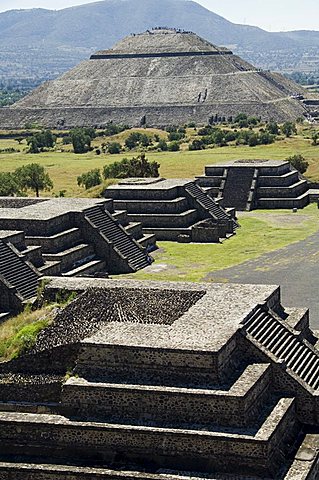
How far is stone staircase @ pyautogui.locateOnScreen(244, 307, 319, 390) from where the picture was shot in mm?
22938

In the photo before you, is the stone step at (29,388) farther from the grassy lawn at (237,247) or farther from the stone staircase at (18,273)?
the grassy lawn at (237,247)

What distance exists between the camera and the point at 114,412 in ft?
69.0

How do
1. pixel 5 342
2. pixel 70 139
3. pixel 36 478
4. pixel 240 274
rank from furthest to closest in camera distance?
pixel 70 139, pixel 240 274, pixel 5 342, pixel 36 478

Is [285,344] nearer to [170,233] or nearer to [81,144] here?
[170,233]

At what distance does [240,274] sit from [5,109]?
394 ft

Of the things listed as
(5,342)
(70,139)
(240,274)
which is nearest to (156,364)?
(5,342)

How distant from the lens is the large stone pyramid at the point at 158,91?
137m

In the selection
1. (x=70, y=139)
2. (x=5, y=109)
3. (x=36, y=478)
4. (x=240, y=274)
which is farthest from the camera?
(x=5, y=109)

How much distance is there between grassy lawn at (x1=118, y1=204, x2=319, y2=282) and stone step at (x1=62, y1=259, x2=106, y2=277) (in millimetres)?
1256

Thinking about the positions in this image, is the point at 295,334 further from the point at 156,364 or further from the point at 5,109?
the point at 5,109

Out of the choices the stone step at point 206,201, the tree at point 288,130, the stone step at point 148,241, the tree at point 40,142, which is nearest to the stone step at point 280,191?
the stone step at point 206,201

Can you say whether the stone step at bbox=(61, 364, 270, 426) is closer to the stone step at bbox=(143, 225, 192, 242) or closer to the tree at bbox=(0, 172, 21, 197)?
the stone step at bbox=(143, 225, 192, 242)

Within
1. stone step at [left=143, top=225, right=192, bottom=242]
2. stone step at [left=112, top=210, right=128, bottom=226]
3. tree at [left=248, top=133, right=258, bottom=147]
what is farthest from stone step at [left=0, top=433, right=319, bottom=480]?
tree at [left=248, top=133, right=258, bottom=147]

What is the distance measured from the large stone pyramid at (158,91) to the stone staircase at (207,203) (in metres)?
80.3
